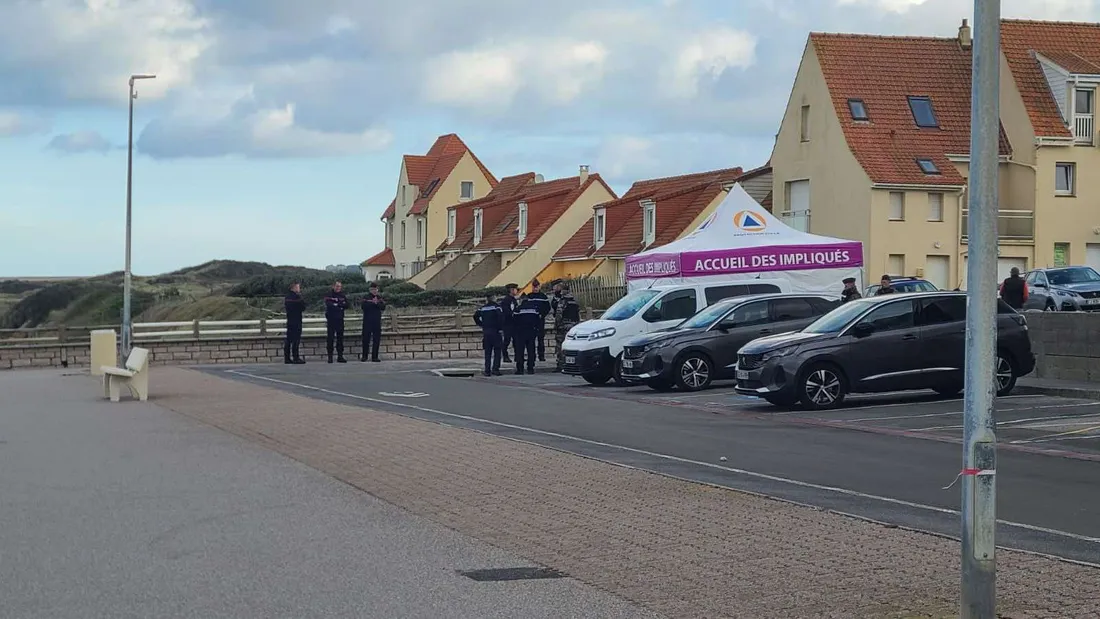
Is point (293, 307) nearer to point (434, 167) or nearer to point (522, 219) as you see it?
point (522, 219)

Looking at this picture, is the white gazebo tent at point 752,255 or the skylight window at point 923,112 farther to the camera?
the skylight window at point 923,112

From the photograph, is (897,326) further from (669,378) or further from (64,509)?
(64,509)

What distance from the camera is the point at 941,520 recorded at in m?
10.3

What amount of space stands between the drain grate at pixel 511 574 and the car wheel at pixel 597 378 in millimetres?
18741

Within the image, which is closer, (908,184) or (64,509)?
(64,509)

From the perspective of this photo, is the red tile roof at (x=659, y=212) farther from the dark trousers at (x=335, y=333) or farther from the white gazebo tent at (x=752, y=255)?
the white gazebo tent at (x=752, y=255)

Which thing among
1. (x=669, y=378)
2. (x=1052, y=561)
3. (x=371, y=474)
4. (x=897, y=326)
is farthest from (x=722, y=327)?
(x=1052, y=561)

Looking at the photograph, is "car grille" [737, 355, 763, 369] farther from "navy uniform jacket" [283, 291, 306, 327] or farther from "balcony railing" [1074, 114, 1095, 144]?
"balcony railing" [1074, 114, 1095, 144]

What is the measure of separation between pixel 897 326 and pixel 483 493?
35.0 feet

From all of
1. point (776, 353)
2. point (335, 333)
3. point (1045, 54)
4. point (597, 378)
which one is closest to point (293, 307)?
point (335, 333)

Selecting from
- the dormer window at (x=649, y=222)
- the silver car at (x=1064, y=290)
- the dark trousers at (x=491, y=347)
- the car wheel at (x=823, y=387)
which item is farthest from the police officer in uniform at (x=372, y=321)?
the dormer window at (x=649, y=222)

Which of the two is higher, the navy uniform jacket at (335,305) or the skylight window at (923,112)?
the skylight window at (923,112)

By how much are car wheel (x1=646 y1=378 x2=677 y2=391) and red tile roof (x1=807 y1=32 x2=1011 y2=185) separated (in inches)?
999

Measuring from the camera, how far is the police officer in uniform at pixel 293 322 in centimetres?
3466
